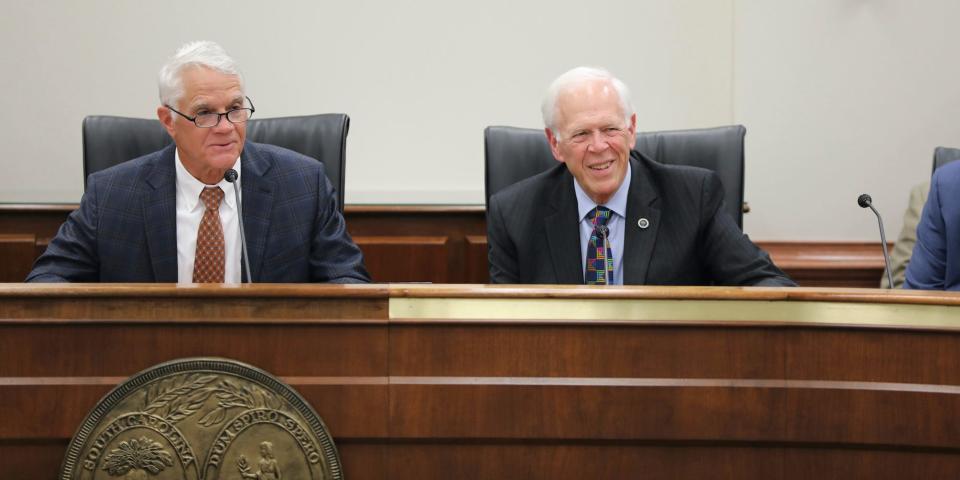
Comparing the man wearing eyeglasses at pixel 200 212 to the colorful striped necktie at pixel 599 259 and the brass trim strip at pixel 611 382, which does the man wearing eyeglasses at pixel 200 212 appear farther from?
the brass trim strip at pixel 611 382

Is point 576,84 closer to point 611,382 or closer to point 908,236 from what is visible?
point 611,382

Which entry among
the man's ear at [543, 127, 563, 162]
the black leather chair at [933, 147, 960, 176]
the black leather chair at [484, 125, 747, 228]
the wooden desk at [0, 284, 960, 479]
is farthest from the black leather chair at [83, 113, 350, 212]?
the black leather chair at [933, 147, 960, 176]

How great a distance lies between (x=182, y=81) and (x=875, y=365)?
148 cm

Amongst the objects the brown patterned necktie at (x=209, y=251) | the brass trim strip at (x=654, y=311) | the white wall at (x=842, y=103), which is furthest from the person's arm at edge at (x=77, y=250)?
the white wall at (x=842, y=103)

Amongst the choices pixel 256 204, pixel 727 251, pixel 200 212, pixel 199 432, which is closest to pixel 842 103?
pixel 727 251

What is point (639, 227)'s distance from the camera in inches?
87.4

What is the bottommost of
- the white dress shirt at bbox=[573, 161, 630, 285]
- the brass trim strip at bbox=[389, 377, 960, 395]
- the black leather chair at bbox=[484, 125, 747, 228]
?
the brass trim strip at bbox=[389, 377, 960, 395]

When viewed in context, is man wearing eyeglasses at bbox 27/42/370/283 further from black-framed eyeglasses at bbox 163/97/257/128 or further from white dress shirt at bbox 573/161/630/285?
white dress shirt at bbox 573/161/630/285

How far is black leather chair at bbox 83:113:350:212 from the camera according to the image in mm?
2430

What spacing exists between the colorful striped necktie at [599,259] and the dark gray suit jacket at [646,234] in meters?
0.03

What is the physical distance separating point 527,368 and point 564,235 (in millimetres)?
849

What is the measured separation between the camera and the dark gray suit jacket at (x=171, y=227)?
6.99 ft

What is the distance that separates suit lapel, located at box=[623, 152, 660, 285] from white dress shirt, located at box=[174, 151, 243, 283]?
33.4 inches

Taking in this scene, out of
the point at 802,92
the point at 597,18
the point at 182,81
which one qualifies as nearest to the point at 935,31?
the point at 802,92
